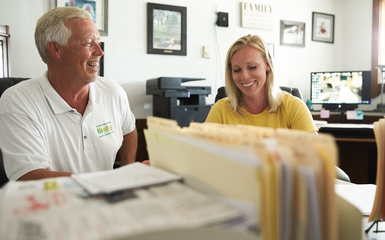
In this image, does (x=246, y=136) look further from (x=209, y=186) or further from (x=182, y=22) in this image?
(x=182, y=22)

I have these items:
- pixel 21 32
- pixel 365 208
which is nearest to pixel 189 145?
pixel 365 208

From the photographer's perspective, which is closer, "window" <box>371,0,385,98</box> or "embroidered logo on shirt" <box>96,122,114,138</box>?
"embroidered logo on shirt" <box>96,122,114,138</box>

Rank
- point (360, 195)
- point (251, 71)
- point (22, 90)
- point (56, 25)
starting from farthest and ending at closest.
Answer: point (251, 71)
point (56, 25)
point (22, 90)
point (360, 195)

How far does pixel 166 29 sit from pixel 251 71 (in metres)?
1.62

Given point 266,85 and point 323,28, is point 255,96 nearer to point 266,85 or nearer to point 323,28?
point 266,85

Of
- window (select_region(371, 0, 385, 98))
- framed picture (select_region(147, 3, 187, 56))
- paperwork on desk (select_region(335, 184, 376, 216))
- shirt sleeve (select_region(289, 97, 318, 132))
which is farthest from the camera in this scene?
window (select_region(371, 0, 385, 98))

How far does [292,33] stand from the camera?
351 cm

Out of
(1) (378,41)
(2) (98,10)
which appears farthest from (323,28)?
(2) (98,10)

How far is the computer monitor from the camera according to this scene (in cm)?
302

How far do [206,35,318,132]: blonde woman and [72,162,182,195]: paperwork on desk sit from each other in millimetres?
1038

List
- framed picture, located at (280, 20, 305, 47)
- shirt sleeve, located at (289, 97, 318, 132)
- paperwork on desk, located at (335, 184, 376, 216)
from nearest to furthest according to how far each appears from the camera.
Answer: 1. paperwork on desk, located at (335, 184, 376, 216)
2. shirt sleeve, located at (289, 97, 318, 132)
3. framed picture, located at (280, 20, 305, 47)

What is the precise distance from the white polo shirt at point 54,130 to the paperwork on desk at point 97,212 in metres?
0.62

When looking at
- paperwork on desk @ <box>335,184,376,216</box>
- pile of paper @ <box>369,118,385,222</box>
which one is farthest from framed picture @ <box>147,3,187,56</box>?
pile of paper @ <box>369,118,385,222</box>

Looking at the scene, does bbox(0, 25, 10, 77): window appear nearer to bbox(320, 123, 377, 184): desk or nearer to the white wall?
the white wall
